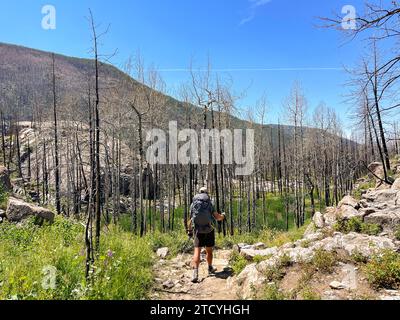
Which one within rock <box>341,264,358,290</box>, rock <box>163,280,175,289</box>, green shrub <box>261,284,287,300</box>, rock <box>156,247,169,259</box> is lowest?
rock <box>156,247,169,259</box>

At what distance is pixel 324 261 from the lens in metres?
4.85

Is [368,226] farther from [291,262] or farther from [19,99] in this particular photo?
[19,99]

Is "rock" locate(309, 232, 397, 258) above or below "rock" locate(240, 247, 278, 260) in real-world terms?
above

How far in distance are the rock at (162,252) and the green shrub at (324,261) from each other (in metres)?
4.80

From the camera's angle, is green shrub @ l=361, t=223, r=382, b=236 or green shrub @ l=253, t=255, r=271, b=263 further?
green shrub @ l=361, t=223, r=382, b=236

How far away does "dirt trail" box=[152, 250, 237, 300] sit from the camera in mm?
5312

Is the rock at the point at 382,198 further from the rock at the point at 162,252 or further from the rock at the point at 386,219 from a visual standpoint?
the rock at the point at 162,252

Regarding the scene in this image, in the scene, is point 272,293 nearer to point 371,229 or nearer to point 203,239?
point 203,239

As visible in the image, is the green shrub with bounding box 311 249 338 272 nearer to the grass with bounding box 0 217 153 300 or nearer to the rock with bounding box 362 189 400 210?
the grass with bounding box 0 217 153 300

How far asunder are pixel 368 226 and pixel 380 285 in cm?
352

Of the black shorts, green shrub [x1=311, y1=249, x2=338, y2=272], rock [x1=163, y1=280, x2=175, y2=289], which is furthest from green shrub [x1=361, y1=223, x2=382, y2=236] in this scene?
rock [x1=163, y1=280, x2=175, y2=289]

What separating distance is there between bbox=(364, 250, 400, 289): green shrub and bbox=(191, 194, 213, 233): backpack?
10.3 ft

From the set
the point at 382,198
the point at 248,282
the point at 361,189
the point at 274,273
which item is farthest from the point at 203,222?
the point at 361,189
